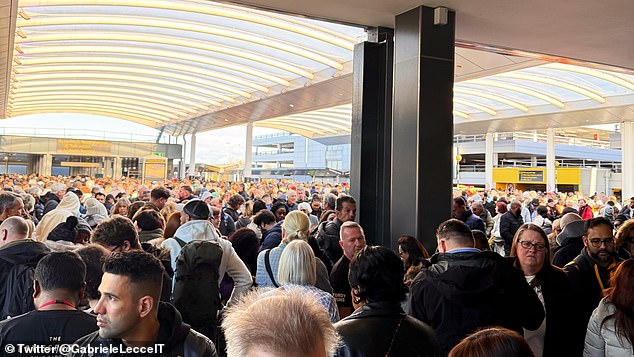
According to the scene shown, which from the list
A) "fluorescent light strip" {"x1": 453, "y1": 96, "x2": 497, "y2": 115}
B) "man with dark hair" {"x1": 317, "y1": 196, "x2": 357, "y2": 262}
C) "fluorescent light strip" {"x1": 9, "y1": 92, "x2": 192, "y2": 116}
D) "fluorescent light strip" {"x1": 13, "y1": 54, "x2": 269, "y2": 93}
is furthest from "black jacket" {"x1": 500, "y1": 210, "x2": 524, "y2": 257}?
"fluorescent light strip" {"x1": 9, "y1": 92, "x2": 192, "y2": 116}

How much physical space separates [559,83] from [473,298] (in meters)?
19.9

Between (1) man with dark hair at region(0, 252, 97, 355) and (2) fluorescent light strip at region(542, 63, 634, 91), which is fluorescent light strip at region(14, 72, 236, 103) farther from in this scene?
(1) man with dark hair at region(0, 252, 97, 355)

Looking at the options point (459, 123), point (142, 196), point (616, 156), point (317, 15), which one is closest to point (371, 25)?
point (317, 15)

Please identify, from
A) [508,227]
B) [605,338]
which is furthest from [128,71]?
[605,338]

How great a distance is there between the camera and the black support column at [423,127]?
7242 mm

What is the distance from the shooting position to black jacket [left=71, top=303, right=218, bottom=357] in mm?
2271

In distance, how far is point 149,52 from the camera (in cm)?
1950

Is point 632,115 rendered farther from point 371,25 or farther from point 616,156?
point 616,156

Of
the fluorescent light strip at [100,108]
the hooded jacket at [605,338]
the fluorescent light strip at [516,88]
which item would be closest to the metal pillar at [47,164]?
the fluorescent light strip at [100,108]

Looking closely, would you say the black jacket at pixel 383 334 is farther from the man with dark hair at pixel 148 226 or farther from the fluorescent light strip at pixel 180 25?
the fluorescent light strip at pixel 180 25

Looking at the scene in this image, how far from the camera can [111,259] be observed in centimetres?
252

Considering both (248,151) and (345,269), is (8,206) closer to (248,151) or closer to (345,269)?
(345,269)

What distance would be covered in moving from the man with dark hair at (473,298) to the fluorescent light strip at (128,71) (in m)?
21.5

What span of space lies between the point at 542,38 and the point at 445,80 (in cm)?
283
